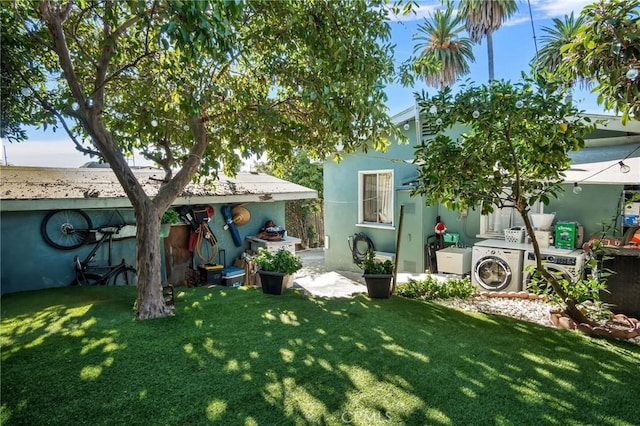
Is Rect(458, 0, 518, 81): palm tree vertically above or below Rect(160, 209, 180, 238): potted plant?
above

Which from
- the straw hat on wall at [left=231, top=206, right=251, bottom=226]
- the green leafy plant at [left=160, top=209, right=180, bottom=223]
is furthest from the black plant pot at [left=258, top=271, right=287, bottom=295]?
the straw hat on wall at [left=231, top=206, right=251, bottom=226]

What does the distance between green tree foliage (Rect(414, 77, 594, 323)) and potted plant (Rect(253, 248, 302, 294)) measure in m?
2.64

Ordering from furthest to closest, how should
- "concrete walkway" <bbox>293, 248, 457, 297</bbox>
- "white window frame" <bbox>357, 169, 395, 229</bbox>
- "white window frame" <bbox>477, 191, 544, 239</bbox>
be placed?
"white window frame" <bbox>357, 169, 395, 229</bbox>
"white window frame" <bbox>477, 191, 544, 239</bbox>
"concrete walkway" <bbox>293, 248, 457, 297</bbox>

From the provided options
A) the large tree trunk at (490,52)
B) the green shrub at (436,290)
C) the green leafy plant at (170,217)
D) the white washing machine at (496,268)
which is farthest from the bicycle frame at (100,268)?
the large tree trunk at (490,52)

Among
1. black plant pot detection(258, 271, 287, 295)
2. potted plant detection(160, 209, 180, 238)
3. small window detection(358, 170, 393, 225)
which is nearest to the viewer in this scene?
black plant pot detection(258, 271, 287, 295)

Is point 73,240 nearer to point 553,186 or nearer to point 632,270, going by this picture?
point 553,186

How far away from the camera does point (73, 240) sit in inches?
271

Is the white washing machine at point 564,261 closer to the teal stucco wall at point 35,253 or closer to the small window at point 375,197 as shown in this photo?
the small window at point 375,197

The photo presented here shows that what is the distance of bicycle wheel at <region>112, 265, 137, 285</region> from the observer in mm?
7230

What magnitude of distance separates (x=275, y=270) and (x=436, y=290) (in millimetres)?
3080

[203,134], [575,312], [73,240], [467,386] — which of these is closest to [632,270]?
[575,312]

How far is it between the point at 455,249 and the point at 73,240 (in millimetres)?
8642

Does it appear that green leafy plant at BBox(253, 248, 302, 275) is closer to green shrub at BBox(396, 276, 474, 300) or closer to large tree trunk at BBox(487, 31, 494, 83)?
green shrub at BBox(396, 276, 474, 300)

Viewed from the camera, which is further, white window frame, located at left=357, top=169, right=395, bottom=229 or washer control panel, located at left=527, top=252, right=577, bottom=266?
white window frame, located at left=357, top=169, right=395, bottom=229
